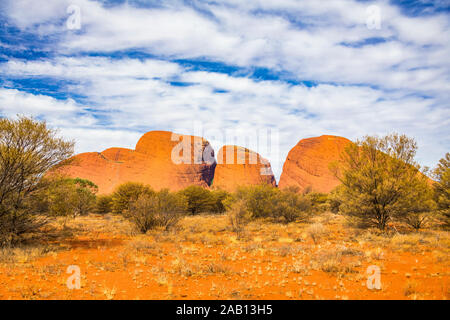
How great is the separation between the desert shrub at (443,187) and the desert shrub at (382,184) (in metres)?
2.38

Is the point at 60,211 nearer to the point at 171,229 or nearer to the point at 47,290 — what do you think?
the point at 47,290

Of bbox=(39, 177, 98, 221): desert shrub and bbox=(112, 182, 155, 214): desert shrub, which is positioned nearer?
bbox=(39, 177, 98, 221): desert shrub

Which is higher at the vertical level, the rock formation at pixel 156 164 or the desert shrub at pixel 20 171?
the rock formation at pixel 156 164

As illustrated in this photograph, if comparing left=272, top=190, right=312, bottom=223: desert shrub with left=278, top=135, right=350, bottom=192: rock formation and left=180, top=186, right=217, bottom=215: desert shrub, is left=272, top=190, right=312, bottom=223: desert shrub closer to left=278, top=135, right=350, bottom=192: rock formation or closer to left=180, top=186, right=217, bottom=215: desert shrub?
left=180, top=186, right=217, bottom=215: desert shrub

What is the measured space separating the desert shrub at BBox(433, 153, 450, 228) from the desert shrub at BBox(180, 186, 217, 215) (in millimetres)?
22152

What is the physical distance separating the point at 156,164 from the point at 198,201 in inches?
1811

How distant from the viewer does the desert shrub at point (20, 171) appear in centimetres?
859

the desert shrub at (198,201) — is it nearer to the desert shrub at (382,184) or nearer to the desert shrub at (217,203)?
the desert shrub at (217,203)

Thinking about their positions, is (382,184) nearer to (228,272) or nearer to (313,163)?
(228,272)

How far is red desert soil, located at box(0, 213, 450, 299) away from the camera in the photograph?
5.10 meters

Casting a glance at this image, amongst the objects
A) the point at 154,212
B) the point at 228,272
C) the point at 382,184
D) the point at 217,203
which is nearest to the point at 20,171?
the point at 154,212

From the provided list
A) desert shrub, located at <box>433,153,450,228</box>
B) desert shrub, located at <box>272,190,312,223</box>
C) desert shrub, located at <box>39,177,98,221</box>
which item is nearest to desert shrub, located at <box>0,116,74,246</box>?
desert shrub, located at <box>39,177,98,221</box>

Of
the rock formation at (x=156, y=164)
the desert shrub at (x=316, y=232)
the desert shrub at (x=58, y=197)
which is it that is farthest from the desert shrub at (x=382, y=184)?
the rock formation at (x=156, y=164)

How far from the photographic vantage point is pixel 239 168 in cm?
7381
